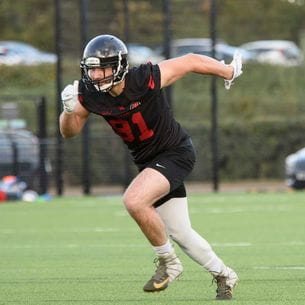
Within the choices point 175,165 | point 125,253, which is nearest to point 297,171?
point 125,253

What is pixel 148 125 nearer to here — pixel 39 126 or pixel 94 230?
pixel 94 230

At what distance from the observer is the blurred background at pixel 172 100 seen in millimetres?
21547

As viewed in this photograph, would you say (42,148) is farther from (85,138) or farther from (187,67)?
(187,67)

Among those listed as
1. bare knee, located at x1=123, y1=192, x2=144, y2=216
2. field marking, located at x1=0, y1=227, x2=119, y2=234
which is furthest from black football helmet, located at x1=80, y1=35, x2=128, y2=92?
field marking, located at x1=0, y1=227, x2=119, y2=234

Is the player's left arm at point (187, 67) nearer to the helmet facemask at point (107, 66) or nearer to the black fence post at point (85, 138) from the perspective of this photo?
the helmet facemask at point (107, 66)

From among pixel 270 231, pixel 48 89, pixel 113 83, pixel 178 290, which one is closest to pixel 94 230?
pixel 270 231

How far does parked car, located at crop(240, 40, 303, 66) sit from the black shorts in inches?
836

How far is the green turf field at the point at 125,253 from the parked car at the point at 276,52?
36.1 feet

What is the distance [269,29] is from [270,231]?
68.6 ft

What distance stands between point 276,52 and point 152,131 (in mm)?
25754

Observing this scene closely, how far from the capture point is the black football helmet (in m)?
8.02

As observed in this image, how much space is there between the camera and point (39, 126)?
70.0ft

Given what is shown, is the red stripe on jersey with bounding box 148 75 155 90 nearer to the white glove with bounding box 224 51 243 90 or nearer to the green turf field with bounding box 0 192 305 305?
the white glove with bounding box 224 51 243 90

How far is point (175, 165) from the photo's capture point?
8.19 meters
